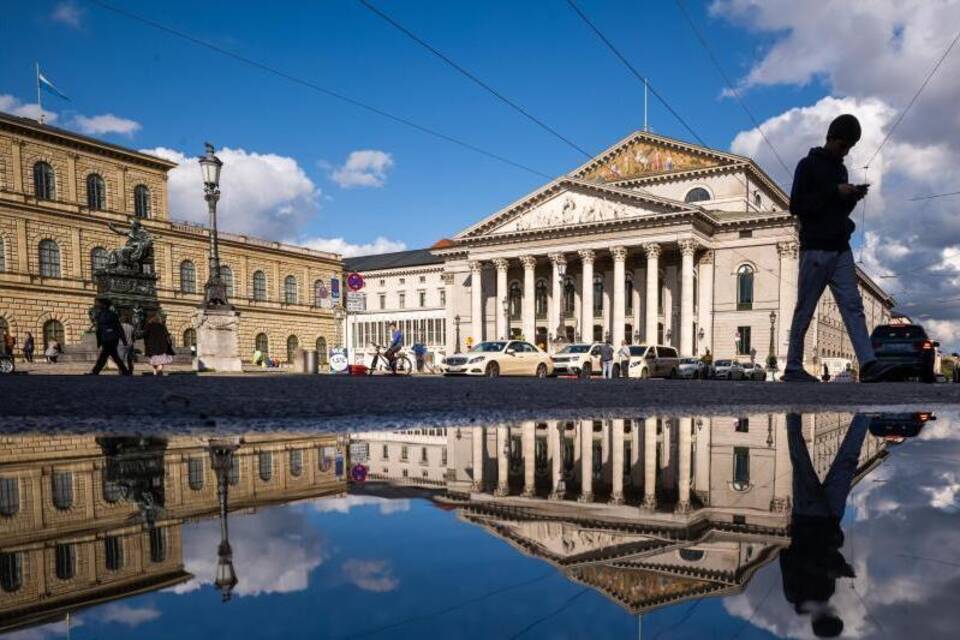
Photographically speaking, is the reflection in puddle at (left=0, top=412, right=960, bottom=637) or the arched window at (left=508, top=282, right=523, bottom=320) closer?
the reflection in puddle at (left=0, top=412, right=960, bottom=637)

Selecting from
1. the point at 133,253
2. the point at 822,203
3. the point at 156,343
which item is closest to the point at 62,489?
the point at 822,203

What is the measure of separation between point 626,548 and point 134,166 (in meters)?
49.4

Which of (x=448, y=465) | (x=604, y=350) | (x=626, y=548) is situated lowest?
(x=604, y=350)

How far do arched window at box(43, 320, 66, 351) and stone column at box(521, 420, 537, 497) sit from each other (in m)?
42.3

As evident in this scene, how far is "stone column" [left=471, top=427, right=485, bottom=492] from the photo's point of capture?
4.66 feet

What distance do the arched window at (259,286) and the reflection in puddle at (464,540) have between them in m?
52.8

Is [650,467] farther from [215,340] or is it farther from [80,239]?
[80,239]

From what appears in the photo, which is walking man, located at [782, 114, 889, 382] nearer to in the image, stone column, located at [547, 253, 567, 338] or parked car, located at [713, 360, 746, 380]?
parked car, located at [713, 360, 746, 380]

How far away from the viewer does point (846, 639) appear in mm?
530

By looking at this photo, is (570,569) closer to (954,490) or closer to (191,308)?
(954,490)

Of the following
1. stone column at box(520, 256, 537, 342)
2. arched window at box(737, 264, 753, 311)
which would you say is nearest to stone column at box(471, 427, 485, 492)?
stone column at box(520, 256, 537, 342)

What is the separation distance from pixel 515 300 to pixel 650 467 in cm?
4445

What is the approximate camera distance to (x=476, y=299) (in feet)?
149

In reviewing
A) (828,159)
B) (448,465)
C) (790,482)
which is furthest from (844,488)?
(828,159)
